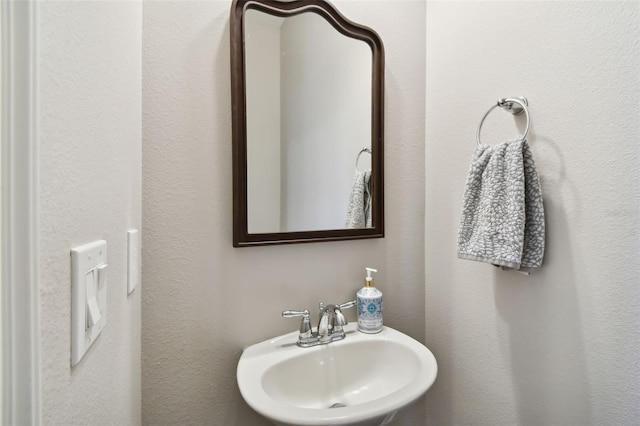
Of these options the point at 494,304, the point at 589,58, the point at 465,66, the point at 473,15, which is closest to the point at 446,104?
the point at 465,66

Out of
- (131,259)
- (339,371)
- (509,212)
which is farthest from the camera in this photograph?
(339,371)

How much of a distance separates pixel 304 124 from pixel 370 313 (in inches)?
26.6

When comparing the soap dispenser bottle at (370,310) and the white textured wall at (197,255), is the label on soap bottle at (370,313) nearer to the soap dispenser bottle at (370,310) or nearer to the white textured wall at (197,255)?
the soap dispenser bottle at (370,310)

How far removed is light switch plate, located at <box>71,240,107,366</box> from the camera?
0.32m

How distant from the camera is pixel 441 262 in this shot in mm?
1145

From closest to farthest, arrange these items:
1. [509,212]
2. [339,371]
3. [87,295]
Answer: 1. [87,295]
2. [509,212]
3. [339,371]

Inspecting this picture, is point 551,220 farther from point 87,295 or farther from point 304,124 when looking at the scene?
point 87,295

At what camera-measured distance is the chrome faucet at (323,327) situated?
3.12 feet

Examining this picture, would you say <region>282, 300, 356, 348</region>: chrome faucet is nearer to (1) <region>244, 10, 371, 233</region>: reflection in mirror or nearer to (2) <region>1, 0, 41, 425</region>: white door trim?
(1) <region>244, 10, 371, 233</region>: reflection in mirror

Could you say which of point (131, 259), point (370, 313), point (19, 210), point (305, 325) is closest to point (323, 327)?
point (305, 325)

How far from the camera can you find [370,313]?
102cm

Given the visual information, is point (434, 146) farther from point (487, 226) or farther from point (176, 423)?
point (176, 423)

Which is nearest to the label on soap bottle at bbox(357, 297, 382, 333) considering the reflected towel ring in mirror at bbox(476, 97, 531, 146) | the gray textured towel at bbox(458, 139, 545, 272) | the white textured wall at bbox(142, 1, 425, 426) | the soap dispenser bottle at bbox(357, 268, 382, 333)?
the soap dispenser bottle at bbox(357, 268, 382, 333)

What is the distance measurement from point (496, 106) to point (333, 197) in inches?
22.6
